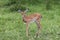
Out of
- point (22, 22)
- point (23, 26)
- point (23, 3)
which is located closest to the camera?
point (23, 26)

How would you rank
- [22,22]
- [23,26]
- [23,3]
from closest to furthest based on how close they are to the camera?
[23,26]
[22,22]
[23,3]

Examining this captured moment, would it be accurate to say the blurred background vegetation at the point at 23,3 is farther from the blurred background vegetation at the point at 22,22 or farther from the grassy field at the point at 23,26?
the grassy field at the point at 23,26

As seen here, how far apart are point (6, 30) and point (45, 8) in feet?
16.5

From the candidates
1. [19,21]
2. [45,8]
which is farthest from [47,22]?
[45,8]

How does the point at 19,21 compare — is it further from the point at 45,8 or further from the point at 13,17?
the point at 45,8

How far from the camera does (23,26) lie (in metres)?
11.7

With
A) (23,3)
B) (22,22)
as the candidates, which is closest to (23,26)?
(22,22)

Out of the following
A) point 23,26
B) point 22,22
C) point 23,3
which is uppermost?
point 23,26

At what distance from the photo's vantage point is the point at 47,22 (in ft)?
40.8

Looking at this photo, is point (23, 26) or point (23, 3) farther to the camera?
point (23, 3)

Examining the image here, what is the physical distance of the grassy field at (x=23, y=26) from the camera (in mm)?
10195

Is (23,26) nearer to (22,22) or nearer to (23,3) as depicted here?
(22,22)

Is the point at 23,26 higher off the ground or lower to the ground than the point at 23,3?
higher

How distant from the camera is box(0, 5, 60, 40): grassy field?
33.4 ft
